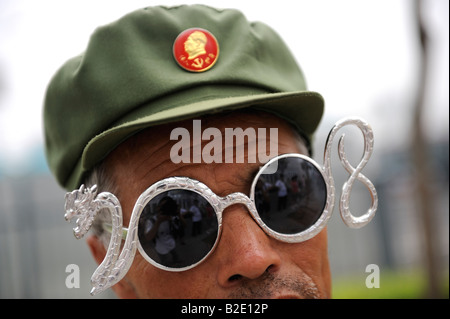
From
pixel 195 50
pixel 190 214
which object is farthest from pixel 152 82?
pixel 190 214

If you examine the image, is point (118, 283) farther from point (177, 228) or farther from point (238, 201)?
point (238, 201)

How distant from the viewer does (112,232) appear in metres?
1.30

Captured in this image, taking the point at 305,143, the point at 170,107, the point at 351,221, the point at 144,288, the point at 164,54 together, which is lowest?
the point at 144,288

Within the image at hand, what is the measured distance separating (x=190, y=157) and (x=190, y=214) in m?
0.18

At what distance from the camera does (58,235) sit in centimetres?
686

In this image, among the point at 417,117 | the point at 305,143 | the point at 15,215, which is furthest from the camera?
the point at 15,215

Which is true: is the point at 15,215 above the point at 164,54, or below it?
below

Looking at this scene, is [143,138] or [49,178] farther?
[49,178]

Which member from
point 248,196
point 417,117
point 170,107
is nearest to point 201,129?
point 170,107

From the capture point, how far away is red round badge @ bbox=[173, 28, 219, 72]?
1.42 meters

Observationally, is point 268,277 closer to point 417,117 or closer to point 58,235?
point 417,117

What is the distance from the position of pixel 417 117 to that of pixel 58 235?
16.7 ft

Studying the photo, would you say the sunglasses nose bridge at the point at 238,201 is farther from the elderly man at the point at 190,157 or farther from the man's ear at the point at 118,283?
the man's ear at the point at 118,283

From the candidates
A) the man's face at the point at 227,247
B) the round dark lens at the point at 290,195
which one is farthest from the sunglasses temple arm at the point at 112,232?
the round dark lens at the point at 290,195
